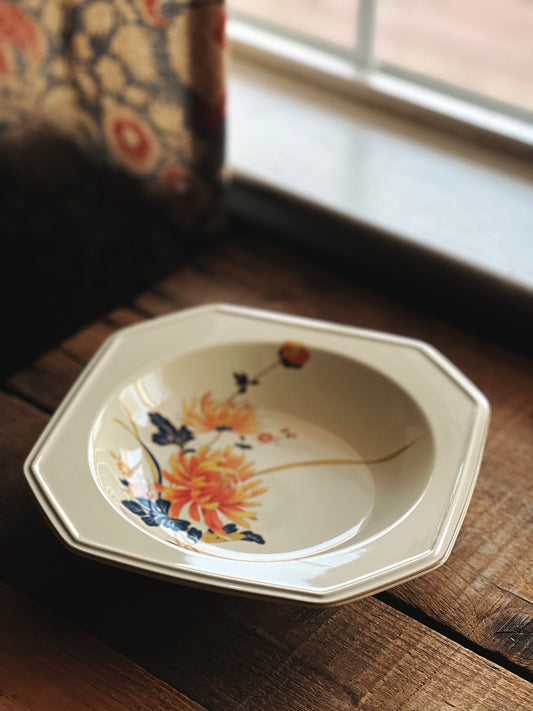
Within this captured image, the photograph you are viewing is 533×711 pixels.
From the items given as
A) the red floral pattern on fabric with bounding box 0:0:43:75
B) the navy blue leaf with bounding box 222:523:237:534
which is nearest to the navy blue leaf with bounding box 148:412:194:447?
the navy blue leaf with bounding box 222:523:237:534

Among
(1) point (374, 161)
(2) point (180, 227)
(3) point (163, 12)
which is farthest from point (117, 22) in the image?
(1) point (374, 161)

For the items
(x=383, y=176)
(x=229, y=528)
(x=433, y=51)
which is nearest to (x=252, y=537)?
(x=229, y=528)

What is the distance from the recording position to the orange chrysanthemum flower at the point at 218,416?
763mm

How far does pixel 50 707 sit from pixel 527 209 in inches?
29.3

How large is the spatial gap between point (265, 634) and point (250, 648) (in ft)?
0.05

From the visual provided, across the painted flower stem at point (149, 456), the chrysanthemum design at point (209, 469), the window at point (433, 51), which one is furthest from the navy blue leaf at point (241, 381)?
the window at point (433, 51)

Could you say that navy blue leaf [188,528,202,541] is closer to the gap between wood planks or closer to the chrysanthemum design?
the chrysanthemum design

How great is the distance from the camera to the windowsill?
3.14 feet

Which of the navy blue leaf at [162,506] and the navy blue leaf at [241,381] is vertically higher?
the navy blue leaf at [241,381]

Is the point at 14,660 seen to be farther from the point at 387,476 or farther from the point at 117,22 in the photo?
the point at 117,22

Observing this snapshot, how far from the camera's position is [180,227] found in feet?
3.57

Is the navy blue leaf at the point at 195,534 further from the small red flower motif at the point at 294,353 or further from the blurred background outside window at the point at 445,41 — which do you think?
the blurred background outside window at the point at 445,41

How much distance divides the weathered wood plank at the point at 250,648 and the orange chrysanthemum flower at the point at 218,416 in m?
0.16

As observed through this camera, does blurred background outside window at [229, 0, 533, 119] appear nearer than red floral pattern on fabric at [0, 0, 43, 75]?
No
